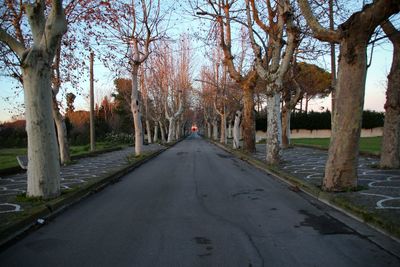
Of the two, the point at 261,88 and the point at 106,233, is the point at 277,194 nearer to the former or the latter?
the point at 106,233

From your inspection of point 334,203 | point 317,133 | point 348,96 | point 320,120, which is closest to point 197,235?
point 334,203

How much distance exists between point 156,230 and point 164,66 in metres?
43.4

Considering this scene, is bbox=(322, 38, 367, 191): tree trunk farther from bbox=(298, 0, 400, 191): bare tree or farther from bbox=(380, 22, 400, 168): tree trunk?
bbox=(380, 22, 400, 168): tree trunk

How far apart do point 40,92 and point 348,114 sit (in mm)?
6869

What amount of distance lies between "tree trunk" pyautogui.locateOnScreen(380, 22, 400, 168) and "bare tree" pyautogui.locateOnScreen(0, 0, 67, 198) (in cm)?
1106

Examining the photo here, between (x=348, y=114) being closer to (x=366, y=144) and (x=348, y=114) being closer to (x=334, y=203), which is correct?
(x=334, y=203)

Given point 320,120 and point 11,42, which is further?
point 320,120

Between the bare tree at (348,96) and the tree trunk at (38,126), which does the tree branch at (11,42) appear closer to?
the tree trunk at (38,126)

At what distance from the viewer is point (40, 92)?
350 inches

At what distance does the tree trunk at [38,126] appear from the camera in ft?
29.0

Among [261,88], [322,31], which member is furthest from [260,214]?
[261,88]

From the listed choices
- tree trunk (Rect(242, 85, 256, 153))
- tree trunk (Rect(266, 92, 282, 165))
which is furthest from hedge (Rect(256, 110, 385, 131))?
tree trunk (Rect(266, 92, 282, 165))

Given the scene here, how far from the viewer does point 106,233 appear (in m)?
6.61

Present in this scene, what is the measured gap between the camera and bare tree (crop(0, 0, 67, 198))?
8.83 m
